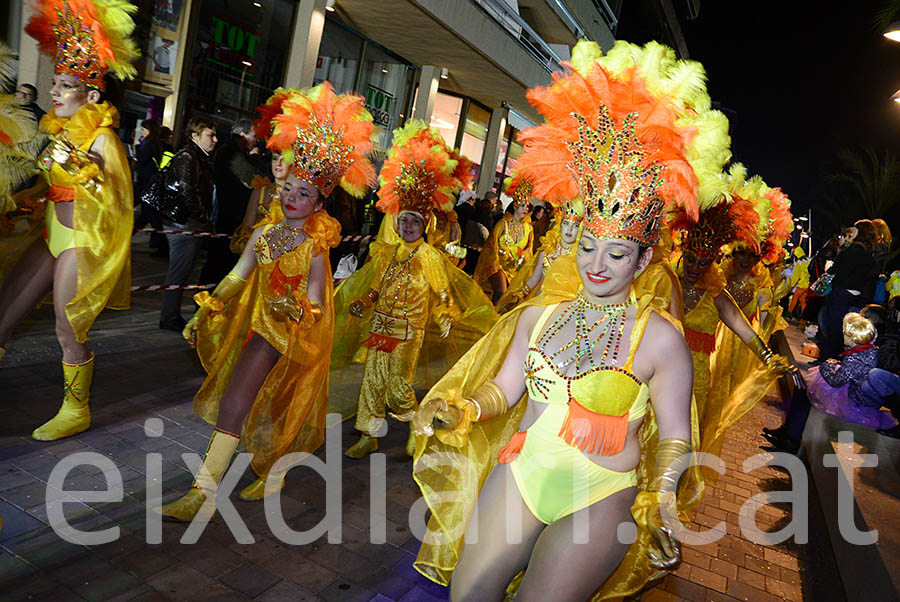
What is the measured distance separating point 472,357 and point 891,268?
2490 centimetres

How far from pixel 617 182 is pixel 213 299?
8.25 feet

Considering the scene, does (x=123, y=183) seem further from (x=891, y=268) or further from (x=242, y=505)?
(x=891, y=268)

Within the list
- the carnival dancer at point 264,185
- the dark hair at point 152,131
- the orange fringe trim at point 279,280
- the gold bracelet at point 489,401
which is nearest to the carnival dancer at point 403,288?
the carnival dancer at point 264,185

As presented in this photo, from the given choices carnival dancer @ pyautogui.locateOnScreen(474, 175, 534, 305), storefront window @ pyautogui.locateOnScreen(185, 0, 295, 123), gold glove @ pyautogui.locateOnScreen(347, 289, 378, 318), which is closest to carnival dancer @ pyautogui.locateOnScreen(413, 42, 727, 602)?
gold glove @ pyautogui.locateOnScreen(347, 289, 378, 318)

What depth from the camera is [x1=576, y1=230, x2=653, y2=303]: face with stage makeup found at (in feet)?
8.30

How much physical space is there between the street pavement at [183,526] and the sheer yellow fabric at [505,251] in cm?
483

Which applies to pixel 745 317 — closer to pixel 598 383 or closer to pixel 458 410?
pixel 598 383

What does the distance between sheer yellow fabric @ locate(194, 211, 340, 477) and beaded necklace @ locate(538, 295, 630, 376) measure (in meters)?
1.85

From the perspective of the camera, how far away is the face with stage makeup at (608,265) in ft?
8.30

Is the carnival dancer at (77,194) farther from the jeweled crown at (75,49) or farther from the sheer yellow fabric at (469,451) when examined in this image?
the sheer yellow fabric at (469,451)

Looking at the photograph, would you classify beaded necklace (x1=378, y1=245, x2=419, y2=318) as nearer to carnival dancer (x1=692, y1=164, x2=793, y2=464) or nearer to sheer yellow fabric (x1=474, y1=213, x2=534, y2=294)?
carnival dancer (x1=692, y1=164, x2=793, y2=464)

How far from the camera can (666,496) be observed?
2.27m

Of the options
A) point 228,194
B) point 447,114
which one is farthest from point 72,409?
point 447,114

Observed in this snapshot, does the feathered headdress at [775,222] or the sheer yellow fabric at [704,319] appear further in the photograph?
the feathered headdress at [775,222]
